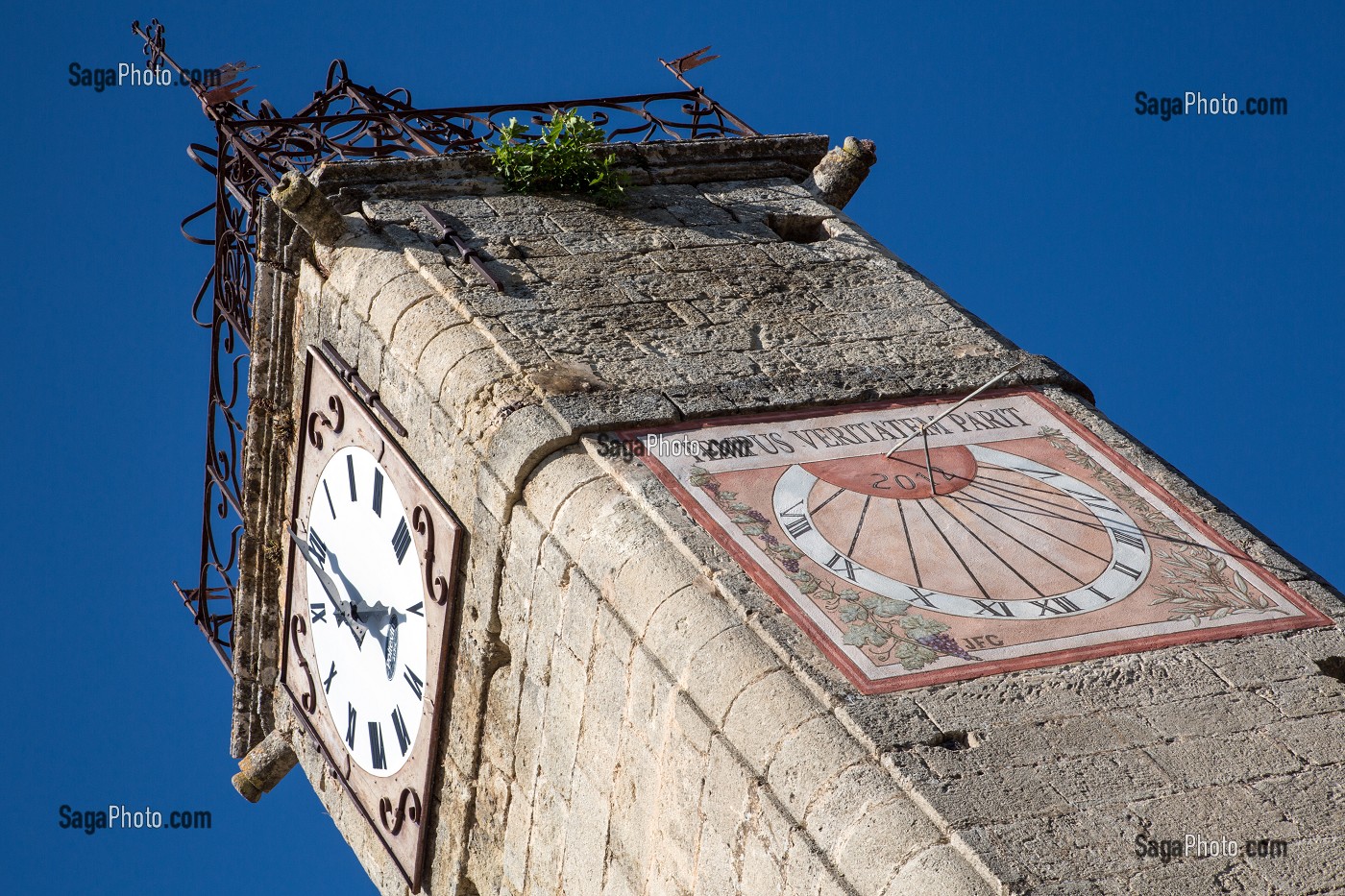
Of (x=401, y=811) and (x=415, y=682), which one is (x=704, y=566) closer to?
(x=415, y=682)

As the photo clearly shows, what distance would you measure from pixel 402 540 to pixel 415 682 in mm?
537

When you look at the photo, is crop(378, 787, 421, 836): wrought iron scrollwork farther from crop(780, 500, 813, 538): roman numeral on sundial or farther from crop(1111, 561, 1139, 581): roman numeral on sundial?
crop(1111, 561, 1139, 581): roman numeral on sundial

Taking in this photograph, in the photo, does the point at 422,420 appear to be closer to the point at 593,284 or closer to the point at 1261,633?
the point at 593,284

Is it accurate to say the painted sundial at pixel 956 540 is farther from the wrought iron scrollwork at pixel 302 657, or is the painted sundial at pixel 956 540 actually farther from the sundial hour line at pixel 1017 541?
the wrought iron scrollwork at pixel 302 657

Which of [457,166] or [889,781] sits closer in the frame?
[889,781]

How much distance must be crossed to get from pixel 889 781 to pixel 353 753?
136 inches

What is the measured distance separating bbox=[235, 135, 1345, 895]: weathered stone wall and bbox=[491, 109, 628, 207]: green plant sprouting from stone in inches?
5.2

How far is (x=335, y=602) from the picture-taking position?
7.65 metres

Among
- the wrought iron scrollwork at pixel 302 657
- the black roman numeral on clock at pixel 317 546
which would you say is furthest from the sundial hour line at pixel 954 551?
the wrought iron scrollwork at pixel 302 657

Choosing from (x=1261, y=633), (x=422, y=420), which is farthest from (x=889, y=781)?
(x=422, y=420)

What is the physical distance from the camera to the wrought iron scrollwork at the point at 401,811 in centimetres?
716

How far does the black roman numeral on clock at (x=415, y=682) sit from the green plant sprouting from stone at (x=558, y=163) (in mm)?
2099

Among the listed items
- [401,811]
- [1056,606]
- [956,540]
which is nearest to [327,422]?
[401,811]

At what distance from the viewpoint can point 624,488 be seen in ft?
19.3
